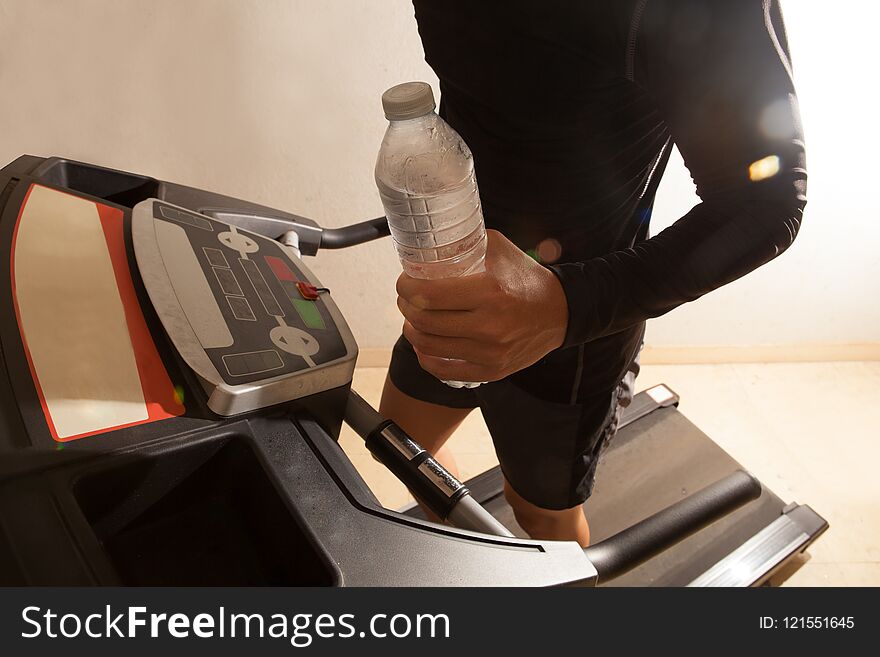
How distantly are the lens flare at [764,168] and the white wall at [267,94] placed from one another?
3.89 ft

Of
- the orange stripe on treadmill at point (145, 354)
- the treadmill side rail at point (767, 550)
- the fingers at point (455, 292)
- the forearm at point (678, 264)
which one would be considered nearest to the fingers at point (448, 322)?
the fingers at point (455, 292)

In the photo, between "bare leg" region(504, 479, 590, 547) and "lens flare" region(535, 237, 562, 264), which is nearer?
"lens flare" region(535, 237, 562, 264)

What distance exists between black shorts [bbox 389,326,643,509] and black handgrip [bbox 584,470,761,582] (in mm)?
254

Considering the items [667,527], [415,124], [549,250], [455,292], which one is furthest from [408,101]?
[667,527]

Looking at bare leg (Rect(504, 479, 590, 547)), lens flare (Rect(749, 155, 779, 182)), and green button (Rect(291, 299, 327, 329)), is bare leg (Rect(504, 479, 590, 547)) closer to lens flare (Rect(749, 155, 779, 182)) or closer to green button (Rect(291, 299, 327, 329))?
green button (Rect(291, 299, 327, 329))

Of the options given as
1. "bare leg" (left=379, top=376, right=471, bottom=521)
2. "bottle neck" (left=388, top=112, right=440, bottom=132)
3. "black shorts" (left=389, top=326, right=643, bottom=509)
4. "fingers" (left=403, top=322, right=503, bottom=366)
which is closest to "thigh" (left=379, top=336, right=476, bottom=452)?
"bare leg" (left=379, top=376, right=471, bottom=521)

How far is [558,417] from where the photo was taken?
1.07 m

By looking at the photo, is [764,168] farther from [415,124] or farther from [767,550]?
[767,550]

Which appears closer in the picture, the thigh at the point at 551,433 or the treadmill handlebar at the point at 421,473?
the treadmill handlebar at the point at 421,473

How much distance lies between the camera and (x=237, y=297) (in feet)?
2.72

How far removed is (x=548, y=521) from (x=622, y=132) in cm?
69

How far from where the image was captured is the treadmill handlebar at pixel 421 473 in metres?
0.74

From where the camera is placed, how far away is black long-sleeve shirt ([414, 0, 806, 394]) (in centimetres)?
64

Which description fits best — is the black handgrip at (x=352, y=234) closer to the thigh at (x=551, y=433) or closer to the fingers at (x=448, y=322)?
the thigh at (x=551, y=433)
